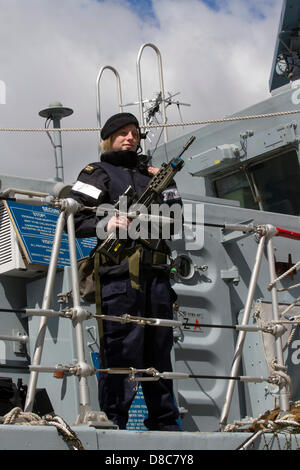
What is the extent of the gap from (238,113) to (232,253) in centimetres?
196

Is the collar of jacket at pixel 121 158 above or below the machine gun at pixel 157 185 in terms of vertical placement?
above

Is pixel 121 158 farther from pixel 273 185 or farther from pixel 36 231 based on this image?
pixel 273 185

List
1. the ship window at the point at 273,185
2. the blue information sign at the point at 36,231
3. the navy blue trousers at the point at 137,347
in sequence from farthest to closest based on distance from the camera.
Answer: the ship window at the point at 273,185 < the blue information sign at the point at 36,231 < the navy blue trousers at the point at 137,347

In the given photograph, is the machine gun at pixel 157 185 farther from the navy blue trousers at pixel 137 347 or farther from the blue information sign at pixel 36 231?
the blue information sign at pixel 36 231

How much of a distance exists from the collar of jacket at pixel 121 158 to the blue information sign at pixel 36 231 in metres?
0.76

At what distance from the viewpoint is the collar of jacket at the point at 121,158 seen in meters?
3.49

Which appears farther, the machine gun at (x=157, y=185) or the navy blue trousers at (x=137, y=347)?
the machine gun at (x=157, y=185)

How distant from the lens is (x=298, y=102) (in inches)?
236

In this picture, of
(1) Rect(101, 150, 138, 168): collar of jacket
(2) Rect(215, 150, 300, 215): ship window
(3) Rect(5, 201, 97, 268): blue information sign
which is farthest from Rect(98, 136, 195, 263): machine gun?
(2) Rect(215, 150, 300, 215): ship window

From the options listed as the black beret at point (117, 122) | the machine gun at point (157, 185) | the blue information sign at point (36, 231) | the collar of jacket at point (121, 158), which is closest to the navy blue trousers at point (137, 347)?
the machine gun at point (157, 185)

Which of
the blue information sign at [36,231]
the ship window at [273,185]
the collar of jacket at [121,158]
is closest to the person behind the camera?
the collar of jacket at [121,158]

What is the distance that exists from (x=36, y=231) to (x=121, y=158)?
82cm

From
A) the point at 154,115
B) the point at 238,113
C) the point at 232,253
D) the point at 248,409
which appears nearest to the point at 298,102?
the point at 238,113
